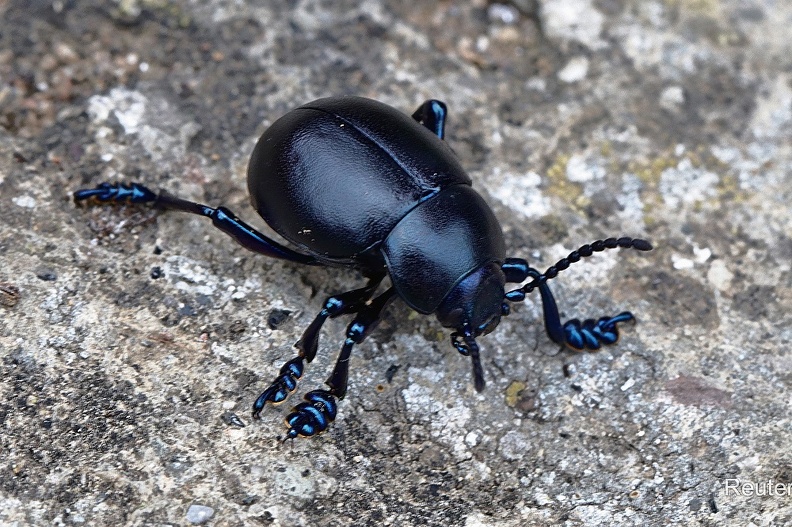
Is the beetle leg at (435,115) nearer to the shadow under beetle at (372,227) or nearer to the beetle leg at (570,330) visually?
the shadow under beetle at (372,227)

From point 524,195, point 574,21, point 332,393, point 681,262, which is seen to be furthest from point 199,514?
point 574,21

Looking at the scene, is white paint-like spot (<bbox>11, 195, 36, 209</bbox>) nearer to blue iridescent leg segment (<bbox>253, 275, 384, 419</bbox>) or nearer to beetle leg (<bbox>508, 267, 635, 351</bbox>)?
blue iridescent leg segment (<bbox>253, 275, 384, 419</bbox>)

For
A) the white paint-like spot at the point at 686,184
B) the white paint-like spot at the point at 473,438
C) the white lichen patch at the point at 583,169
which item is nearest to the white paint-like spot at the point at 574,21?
the white lichen patch at the point at 583,169

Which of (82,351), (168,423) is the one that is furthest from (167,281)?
(168,423)

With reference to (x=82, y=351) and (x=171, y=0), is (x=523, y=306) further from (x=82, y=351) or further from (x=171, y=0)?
(x=171, y=0)

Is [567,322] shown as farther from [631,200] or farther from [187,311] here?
[187,311]

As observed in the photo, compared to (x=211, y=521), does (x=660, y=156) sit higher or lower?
higher

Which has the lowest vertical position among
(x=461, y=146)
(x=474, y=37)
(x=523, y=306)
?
(x=523, y=306)

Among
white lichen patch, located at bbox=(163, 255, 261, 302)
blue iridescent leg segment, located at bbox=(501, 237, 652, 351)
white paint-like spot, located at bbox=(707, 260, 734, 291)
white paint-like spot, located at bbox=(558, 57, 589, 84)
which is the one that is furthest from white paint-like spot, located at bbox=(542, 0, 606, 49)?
white lichen patch, located at bbox=(163, 255, 261, 302)
